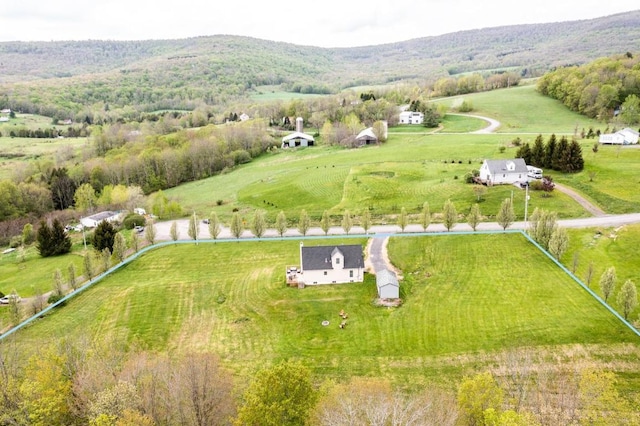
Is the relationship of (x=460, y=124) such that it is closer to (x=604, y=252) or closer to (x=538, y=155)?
(x=538, y=155)

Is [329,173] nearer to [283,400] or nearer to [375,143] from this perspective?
[375,143]

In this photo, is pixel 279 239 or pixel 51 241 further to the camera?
pixel 51 241

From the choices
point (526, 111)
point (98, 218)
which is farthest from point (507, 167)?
point (526, 111)

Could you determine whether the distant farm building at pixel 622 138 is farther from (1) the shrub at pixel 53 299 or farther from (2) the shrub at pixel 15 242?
(2) the shrub at pixel 15 242

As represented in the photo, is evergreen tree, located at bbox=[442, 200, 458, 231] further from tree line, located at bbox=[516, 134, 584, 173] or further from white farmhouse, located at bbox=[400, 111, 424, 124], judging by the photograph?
white farmhouse, located at bbox=[400, 111, 424, 124]

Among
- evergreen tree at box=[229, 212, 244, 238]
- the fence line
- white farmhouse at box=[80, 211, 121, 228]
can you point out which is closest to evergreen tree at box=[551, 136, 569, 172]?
the fence line

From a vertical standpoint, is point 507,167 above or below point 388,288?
above

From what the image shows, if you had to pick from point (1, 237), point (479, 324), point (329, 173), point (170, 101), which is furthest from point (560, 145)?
point (170, 101)
